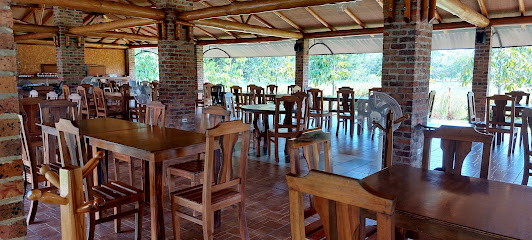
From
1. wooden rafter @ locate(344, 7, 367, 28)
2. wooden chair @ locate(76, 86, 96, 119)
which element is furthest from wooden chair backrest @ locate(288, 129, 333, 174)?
wooden rafter @ locate(344, 7, 367, 28)

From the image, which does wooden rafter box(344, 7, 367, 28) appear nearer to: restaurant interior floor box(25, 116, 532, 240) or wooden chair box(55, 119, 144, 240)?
restaurant interior floor box(25, 116, 532, 240)

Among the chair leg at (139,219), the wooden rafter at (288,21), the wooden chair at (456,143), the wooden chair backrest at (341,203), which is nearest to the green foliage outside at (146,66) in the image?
the wooden rafter at (288,21)

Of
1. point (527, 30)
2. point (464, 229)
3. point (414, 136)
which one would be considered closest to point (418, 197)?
point (464, 229)

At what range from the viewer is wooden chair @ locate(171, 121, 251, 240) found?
2910 mm

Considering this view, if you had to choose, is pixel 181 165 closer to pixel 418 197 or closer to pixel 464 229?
pixel 418 197

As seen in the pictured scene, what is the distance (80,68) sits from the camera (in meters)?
10.9

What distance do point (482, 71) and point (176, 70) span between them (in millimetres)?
7126

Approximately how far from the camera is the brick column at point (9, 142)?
1.39m

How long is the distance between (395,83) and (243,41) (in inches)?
368

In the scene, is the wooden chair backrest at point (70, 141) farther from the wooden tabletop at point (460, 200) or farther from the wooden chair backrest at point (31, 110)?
the wooden tabletop at point (460, 200)

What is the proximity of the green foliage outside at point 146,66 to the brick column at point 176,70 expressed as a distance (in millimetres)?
14338

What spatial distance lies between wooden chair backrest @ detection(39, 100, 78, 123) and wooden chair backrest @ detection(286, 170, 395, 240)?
4.14m

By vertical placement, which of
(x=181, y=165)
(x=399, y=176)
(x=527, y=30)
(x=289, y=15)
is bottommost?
(x=181, y=165)

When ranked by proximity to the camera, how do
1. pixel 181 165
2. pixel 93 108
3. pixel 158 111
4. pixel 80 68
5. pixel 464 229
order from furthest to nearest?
pixel 80 68, pixel 93 108, pixel 158 111, pixel 181 165, pixel 464 229
